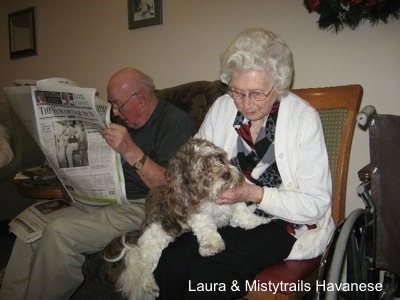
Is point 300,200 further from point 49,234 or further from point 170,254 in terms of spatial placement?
point 49,234

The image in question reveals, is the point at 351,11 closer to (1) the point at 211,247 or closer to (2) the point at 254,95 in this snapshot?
(2) the point at 254,95

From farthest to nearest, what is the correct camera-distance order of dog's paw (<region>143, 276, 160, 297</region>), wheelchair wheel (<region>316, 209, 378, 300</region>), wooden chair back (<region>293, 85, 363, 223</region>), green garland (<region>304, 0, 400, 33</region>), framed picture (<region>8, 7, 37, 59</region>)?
framed picture (<region>8, 7, 37, 59</region>), green garland (<region>304, 0, 400, 33</region>), wooden chair back (<region>293, 85, 363, 223</region>), dog's paw (<region>143, 276, 160, 297</region>), wheelchair wheel (<region>316, 209, 378, 300</region>)

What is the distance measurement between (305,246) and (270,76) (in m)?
0.68

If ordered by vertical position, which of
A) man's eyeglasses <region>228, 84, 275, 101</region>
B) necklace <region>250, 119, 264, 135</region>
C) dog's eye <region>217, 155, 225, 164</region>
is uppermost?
man's eyeglasses <region>228, 84, 275, 101</region>

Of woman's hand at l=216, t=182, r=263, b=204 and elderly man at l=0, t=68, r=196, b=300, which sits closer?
woman's hand at l=216, t=182, r=263, b=204

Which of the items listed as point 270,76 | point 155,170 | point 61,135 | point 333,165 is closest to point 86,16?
point 61,135

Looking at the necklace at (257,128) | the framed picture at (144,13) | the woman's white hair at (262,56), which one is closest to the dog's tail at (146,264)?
the necklace at (257,128)

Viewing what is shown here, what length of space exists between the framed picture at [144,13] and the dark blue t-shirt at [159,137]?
117cm

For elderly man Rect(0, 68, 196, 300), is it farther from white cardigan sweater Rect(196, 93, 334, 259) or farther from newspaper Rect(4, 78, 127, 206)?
white cardigan sweater Rect(196, 93, 334, 259)

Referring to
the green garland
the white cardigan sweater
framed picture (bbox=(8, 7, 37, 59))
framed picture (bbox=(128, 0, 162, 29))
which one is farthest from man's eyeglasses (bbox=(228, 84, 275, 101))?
framed picture (bbox=(8, 7, 37, 59))

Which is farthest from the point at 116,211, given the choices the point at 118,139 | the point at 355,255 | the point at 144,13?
the point at 144,13

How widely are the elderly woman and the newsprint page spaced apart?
1.78 feet

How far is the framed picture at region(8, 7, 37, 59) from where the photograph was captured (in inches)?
151

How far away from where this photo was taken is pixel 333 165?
56.0 inches
